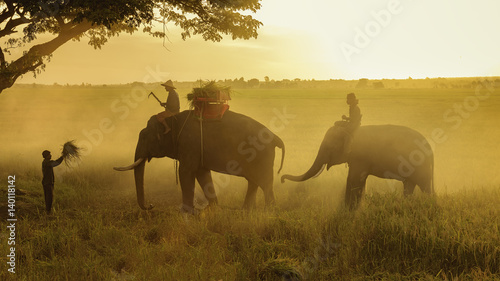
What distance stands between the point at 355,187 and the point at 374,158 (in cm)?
80

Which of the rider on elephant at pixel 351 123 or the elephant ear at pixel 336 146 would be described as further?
the elephant ear at pixel 336 146

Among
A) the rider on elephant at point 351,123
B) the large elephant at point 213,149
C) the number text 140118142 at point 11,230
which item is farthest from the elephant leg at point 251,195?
the number text 140118142 at point 11,230

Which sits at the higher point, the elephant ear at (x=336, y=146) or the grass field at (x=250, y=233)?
the elephant ear at (x=336, y=146)

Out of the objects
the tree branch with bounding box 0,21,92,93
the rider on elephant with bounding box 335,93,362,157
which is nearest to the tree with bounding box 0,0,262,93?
the tree branch with bounding box 0,21,92,93

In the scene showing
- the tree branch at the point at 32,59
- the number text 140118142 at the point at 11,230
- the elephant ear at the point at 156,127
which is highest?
the tree branch at the point at 32,59

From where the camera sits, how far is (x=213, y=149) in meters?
9.74

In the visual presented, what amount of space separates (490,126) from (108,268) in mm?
32916

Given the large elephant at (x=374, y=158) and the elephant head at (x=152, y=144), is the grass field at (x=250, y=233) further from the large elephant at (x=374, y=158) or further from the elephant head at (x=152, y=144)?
the elephant head at (x=152, y=144)

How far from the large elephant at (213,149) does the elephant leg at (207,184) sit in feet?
0.08

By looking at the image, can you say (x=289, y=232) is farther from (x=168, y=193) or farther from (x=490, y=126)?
(x=490, y=126)

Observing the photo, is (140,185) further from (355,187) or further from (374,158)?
(374,158)

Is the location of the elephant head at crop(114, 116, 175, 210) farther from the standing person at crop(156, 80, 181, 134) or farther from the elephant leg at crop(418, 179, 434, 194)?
the elephant leg at crop(418, 179, 434, 194)

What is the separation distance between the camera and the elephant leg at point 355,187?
941 centimetres

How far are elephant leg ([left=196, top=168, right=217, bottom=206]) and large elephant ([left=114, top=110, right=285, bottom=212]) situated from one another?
0.02 meters
